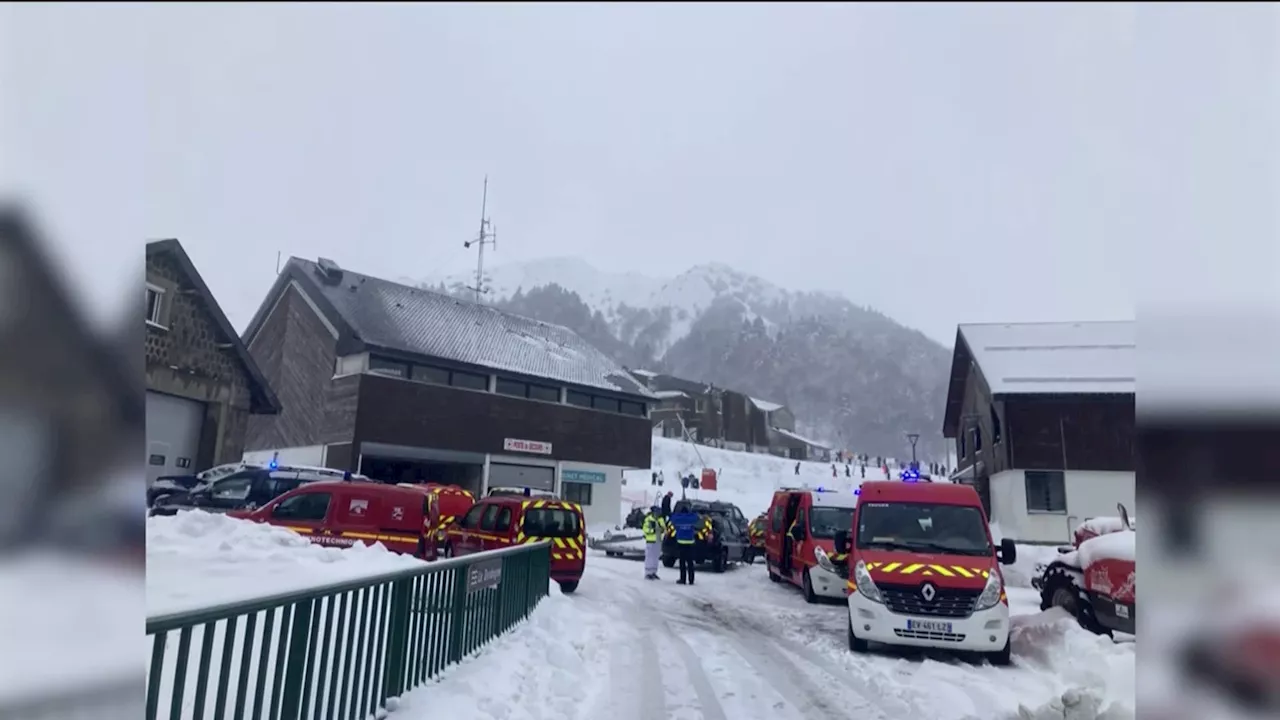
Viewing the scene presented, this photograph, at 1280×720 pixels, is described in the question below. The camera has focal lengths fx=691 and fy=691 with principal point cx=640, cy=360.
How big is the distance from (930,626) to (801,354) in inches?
5124

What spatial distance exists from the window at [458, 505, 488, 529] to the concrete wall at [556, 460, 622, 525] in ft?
49.7

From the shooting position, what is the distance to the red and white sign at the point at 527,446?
2691 centimetres

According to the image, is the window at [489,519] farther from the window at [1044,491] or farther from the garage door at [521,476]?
the window at [1044,491]

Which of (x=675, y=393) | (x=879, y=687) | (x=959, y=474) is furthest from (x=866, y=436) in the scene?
(x=879, y=687)

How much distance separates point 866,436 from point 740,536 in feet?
222

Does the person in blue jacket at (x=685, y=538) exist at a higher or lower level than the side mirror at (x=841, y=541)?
lower

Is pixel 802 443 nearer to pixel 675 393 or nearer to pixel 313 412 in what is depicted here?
pixel 675 393

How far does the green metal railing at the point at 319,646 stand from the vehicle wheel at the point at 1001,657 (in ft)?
20.0

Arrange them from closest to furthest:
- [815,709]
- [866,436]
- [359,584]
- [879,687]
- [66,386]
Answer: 1. [66,386]
2. [359,584]
3. [815,709]
4. [879,687]
5. [866,436]

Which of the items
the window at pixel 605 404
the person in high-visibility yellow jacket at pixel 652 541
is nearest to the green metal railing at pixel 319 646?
the person in high-visibility yellow jacket at pixel 652 541

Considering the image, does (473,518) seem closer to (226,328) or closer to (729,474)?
(226,328)

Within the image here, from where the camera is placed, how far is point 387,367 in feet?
70.1

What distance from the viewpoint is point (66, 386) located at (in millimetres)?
1326

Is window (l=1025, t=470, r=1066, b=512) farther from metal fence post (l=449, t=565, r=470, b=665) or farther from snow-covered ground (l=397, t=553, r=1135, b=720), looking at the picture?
metal fence post (l=449, t=565, r=470, b=665)
